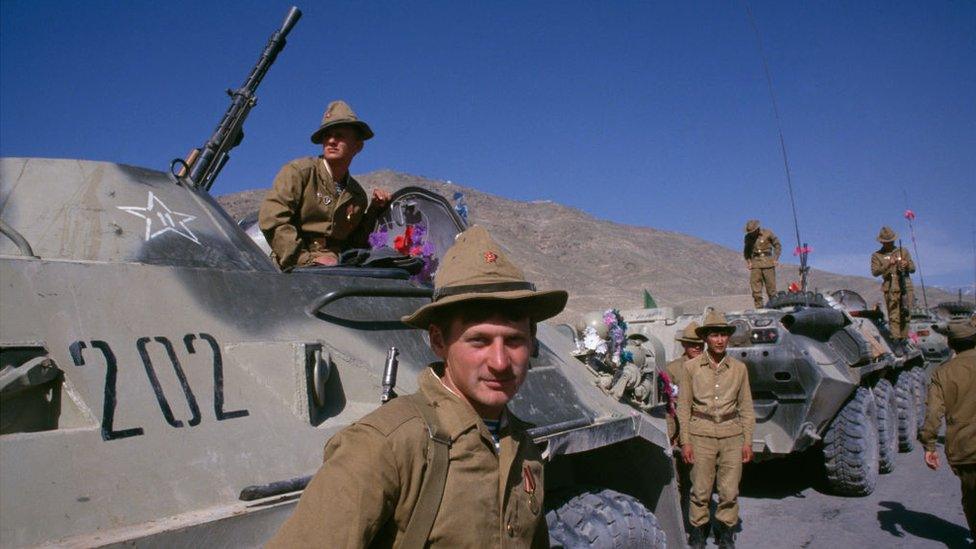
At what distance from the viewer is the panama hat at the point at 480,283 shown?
1535 millimetres

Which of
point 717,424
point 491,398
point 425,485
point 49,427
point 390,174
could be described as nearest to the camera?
point 425,485

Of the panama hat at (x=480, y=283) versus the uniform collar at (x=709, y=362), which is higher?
the panama hat at (x=480, y=283)

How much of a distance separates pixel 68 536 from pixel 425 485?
3.12ft

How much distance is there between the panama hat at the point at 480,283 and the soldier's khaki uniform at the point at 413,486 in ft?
0.59

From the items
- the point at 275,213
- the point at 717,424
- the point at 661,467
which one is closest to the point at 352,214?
the point at 275,213

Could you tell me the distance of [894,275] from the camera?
38.7 ft

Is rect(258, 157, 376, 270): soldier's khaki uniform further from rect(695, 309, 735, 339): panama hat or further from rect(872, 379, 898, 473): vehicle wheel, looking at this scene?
rect(872, 379, 898, 473): vehicle wheel

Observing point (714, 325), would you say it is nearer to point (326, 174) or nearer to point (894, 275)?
point (326, 174)

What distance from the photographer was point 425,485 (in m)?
1.38

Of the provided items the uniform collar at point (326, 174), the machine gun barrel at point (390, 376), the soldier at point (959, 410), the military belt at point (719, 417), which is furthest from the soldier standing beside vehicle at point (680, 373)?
the machine gun barrel at point (390, 376)

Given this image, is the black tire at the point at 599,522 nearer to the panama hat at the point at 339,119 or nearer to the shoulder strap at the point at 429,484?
the shoulder strap at the point at 429,484

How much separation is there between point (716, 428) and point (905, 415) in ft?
18.3

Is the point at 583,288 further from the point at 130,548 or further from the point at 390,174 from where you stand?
the point at 130,548

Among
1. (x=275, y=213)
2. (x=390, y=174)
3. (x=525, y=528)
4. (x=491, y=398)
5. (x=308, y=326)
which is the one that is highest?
(x=390, y=174)
